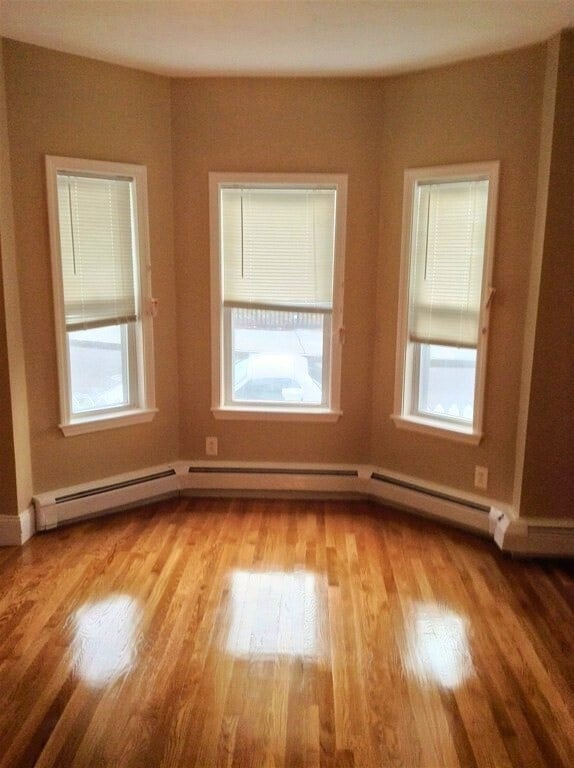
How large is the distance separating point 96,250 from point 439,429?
2256 millimetres

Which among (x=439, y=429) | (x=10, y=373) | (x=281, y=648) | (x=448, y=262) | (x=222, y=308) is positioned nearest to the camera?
(x=281, y=648)

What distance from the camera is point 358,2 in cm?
257

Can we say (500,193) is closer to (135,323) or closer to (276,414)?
(276,414)

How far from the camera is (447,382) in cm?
370

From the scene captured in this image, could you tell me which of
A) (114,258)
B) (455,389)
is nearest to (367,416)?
(455,389)

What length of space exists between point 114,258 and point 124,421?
3.23 ft

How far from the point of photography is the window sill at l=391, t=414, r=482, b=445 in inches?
139

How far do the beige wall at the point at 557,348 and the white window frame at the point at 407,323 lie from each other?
13.2 inches

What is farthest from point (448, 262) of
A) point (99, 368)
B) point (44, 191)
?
point (44, 191)

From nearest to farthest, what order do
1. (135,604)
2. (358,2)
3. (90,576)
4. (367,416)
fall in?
(358,2) → (135,604) → (90,576) → (367,416)

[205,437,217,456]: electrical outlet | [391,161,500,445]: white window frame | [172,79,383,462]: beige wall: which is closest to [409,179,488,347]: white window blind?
[391,161,500,445]: white window frame

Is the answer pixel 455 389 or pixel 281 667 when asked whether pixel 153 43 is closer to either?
pixel 455 389

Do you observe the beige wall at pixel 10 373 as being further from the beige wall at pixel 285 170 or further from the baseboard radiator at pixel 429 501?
the baseboard radiator at pixel 429 501

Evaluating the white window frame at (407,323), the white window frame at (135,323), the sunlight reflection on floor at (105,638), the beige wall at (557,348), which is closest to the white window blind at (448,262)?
the white window frame at (407,323)
